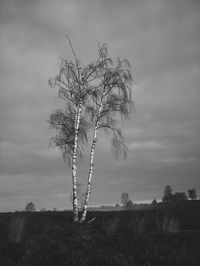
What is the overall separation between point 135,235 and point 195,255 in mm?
3576

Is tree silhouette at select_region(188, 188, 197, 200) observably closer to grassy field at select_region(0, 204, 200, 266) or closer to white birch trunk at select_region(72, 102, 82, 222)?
white birch trunk at select_region(72, 102, 82, 222)

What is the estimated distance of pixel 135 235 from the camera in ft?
49.4

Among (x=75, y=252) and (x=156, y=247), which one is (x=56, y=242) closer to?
(x=75, y=252)

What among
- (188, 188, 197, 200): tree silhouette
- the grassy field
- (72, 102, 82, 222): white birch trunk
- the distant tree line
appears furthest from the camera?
(188, 188, 197, 200): tree silhouette

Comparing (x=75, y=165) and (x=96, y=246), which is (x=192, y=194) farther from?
(x=96, y=246)

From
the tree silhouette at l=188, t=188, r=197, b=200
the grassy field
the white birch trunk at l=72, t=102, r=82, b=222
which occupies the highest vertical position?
the tree silhouette at l=188, t=188, r=197, b=200

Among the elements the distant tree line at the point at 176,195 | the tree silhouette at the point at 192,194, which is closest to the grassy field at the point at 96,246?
the distant tree line at the point at 176,195

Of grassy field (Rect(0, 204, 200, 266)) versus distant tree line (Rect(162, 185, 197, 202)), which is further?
distant tree line (Rect(162, 185, 197, 202))

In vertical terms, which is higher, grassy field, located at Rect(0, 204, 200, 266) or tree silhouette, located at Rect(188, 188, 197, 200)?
tree silhouette, located at Rect(188, 188, 197, 200)

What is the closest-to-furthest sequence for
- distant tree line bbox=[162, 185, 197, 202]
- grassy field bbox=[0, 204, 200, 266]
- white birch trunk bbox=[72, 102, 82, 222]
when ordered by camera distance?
1. grassy field bbox=[0, 204, 200, 266]
2. white birch trunk bbox=[72, 102, 82, 222]
3. distant tree line bbox=[162, 185, 197, 202]

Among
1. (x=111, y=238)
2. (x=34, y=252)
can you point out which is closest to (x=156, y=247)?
(x=111, y=238)

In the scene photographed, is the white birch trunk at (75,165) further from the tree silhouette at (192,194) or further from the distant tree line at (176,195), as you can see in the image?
the tree silhouette at (192,194)

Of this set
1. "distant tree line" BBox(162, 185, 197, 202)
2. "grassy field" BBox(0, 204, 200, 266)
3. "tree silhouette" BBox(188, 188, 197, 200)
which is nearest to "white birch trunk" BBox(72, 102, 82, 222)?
"grassy field" BBox(0, 204, 200, 266)

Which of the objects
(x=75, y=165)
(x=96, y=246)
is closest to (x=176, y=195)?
(x=75, y=165)
